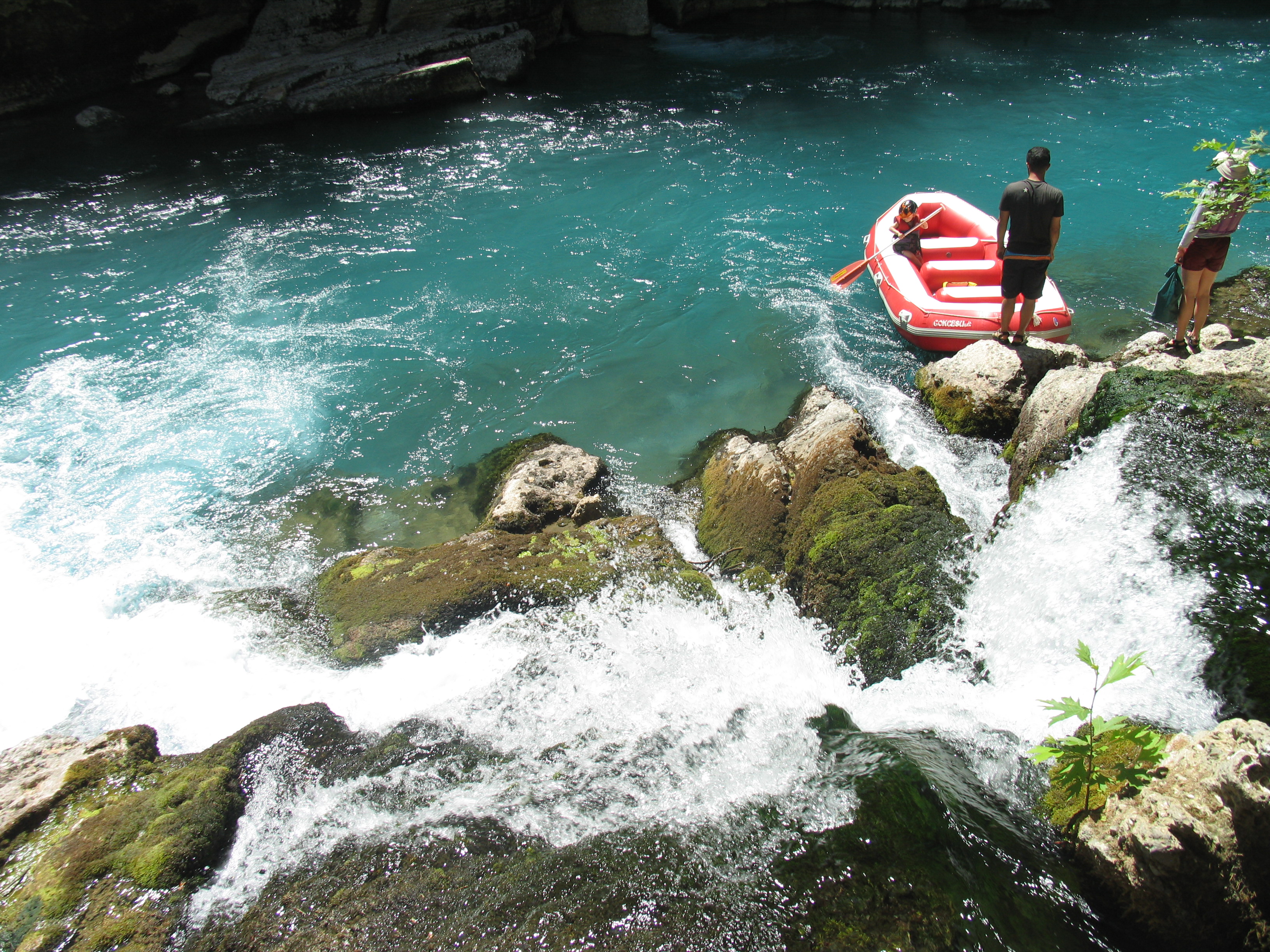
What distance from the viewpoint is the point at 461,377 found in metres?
8.05

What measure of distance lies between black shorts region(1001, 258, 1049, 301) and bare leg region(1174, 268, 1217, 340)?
43.1 inches

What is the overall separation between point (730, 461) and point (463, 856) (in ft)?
12.9

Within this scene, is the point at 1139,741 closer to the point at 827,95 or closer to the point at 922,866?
the point at 922,866

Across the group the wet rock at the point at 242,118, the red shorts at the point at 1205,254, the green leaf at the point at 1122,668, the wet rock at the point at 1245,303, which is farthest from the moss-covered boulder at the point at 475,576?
the wet rock at the point at 242,118

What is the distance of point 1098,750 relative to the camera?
3.00 meters

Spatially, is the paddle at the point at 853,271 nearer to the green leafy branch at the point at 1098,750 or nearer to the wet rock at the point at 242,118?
the green leafy branch at the point at 1098,750

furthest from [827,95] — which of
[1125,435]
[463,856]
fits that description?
[463,856]

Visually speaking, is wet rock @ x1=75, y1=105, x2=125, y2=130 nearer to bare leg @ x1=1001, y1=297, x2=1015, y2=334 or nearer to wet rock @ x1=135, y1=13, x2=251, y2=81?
wet rock @ x1=135, y1=13, x2=251, y2=81

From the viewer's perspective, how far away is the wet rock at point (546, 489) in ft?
19.3

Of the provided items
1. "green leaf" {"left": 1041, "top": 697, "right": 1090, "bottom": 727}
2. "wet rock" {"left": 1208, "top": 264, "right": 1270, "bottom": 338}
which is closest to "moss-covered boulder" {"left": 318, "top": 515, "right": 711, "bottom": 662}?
"green leaf" {"left": 1041, "top": 697, "right": 1090, "bottom": 727}

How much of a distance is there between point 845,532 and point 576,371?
419 cm

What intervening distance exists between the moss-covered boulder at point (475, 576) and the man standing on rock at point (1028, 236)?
4.39m

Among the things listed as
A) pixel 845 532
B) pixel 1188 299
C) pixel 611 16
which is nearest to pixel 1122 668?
pixel 845 532

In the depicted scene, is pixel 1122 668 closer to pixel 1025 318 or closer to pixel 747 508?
pixel 747 508
